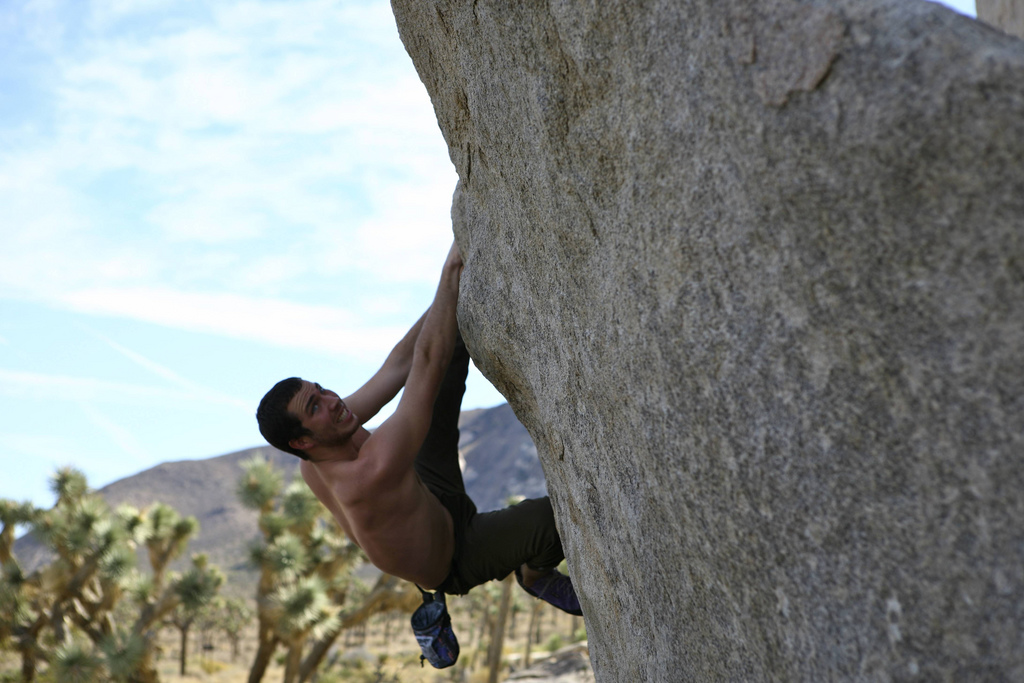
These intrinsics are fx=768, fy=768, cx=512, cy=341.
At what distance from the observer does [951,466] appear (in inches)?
67.1

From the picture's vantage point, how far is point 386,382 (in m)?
4.37

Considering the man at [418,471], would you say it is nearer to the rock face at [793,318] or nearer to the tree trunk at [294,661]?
the rock face at [793,318]

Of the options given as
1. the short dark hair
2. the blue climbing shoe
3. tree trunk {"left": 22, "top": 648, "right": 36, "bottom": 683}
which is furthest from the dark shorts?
tree trunk {"left": 22, "top": 648, "right": 36, "bottom": 683}

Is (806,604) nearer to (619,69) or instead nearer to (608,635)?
(608,635)

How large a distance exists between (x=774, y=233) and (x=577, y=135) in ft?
2.93

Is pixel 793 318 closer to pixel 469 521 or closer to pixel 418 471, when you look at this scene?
pixel 469 521

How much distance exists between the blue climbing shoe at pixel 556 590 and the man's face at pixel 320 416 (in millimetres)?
1515

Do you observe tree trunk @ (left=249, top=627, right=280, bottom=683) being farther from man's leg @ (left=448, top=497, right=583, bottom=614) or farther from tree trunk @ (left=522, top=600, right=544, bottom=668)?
man's leg @ (left=448, top=497, right=583, bottom=614)

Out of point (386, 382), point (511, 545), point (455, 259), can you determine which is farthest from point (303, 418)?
point (511, 545)

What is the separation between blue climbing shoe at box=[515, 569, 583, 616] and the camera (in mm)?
4578

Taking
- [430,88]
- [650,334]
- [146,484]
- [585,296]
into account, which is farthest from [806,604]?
[146,484]

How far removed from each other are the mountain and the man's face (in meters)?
78.6

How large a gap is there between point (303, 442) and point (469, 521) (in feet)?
3.79

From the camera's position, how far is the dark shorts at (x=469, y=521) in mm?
4250
